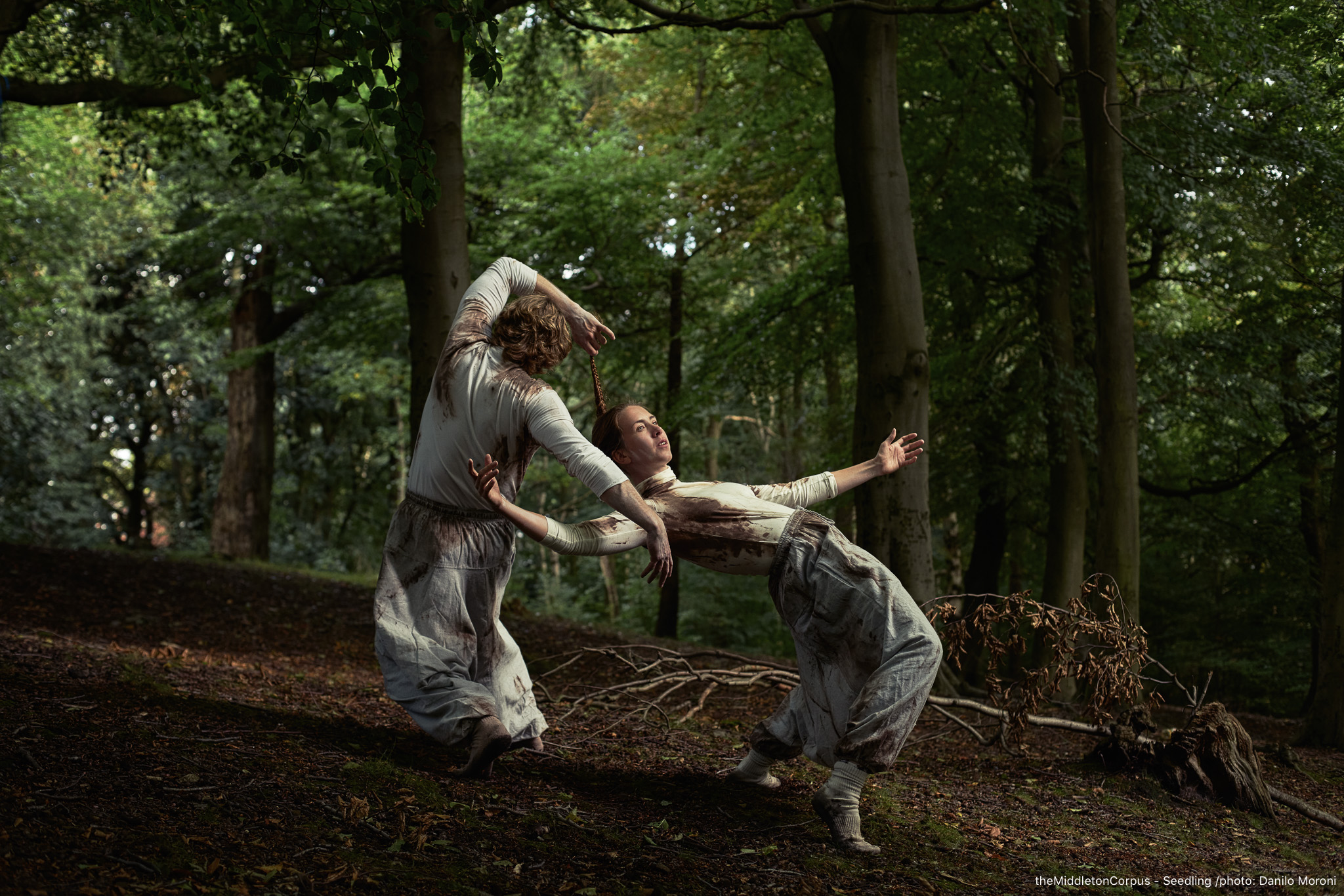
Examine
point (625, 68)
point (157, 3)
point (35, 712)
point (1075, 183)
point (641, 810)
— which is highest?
point (625, 68)

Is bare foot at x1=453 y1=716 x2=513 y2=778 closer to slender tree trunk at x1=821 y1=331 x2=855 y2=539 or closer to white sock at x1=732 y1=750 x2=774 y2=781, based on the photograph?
white sock at x1=732 y1=750 x2=774 y2=781

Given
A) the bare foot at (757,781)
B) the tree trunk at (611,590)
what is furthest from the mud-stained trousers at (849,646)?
the tree trunk at (611,590)

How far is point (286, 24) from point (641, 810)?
3.66 metres

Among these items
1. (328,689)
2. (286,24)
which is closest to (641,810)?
(328,689)

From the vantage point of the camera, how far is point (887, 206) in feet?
23.4

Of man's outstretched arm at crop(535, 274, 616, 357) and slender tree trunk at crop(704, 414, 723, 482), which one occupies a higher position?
slender tree trunk at crop(704, 414, 723, 482)

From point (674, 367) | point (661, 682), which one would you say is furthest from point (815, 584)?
point (674, 367)

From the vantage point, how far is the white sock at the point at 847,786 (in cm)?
348

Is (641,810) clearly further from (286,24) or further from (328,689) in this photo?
(286,24)

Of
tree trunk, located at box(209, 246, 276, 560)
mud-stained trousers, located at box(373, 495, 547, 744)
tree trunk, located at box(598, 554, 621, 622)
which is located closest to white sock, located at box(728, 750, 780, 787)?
mud-stained trousers, located at box(373, 495, 547, 744)

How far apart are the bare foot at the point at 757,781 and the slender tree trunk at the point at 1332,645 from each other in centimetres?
532

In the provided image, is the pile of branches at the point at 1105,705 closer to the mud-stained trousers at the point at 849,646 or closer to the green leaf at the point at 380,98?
the mud-stained trousers at the point at 849,646

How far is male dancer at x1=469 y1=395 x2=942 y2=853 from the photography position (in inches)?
137

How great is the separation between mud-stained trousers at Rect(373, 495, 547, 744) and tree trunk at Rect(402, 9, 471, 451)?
3616mm
